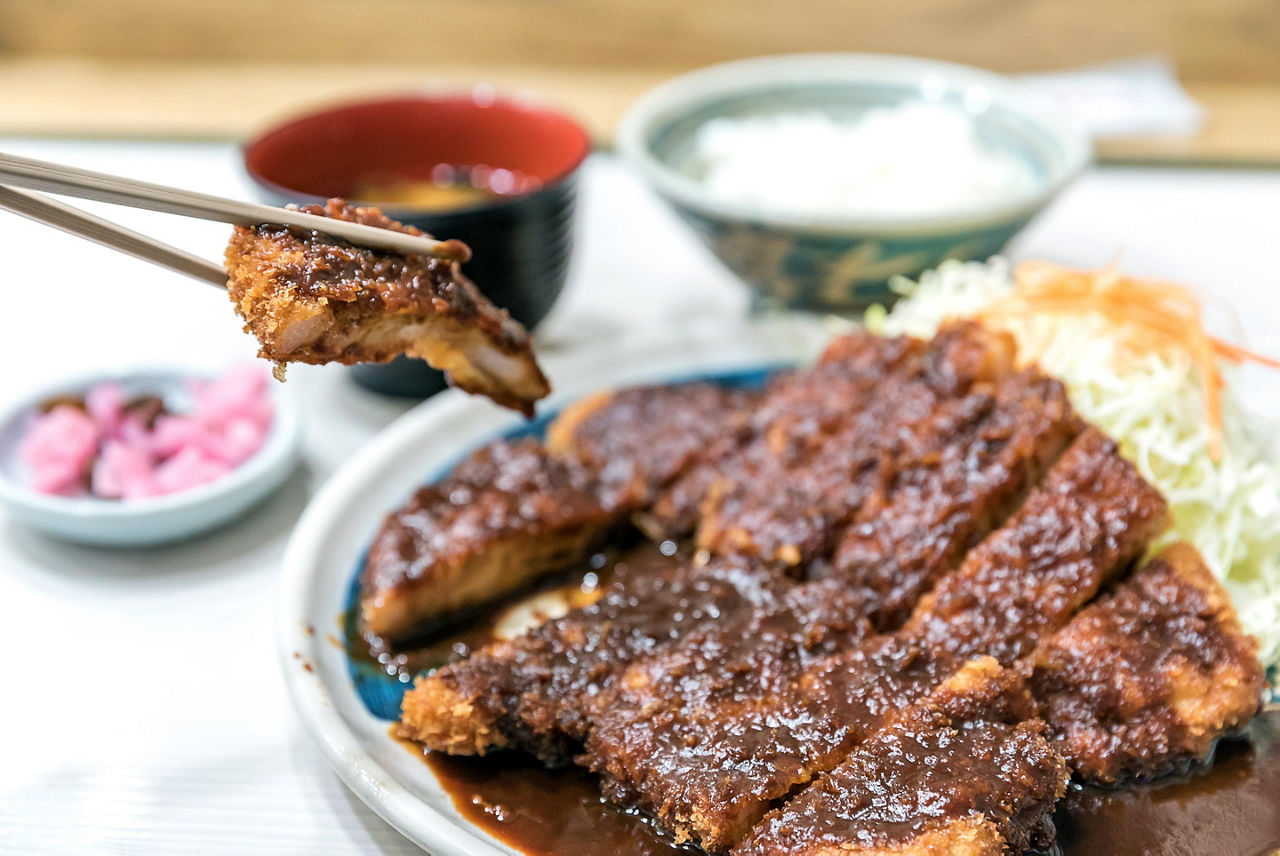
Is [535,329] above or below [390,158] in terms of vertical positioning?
below

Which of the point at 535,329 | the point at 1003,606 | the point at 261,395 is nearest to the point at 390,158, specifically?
the point at 535,329

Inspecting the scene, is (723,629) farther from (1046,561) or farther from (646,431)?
(646,431)

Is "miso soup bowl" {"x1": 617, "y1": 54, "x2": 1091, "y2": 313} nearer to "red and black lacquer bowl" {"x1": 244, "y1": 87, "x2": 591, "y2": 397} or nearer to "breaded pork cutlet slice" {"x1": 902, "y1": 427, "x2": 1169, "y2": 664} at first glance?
"red and black lacquer bowl" {"x1": 244, "y1": 87, "x2": 591, "y2": 397}

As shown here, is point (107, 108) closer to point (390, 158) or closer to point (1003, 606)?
point (390, 158)

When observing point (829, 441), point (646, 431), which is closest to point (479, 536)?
point (646, 431)

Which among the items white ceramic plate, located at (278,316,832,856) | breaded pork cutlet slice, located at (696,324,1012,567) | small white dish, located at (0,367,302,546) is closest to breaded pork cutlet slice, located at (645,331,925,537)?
breaded pork cutlet slice, located at (696,324,1012,567)

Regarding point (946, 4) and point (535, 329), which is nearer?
point (535, 329)
